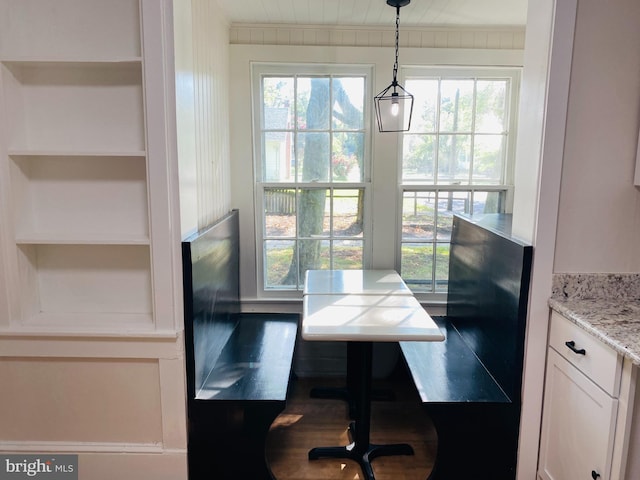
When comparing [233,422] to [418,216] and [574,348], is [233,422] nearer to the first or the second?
[574,348]

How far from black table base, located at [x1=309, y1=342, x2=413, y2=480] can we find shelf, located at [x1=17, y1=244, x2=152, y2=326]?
3.40ft

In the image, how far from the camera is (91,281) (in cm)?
192

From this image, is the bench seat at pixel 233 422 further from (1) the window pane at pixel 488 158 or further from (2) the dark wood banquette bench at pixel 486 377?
(1) the window pane at pixel 488 158

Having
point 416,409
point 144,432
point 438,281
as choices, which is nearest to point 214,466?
point 144,432

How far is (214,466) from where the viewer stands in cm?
188

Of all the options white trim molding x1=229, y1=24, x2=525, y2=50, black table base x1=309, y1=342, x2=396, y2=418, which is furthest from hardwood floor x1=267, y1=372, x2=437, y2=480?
white trim molding x1=229, y1=24, x2=525, y2=50

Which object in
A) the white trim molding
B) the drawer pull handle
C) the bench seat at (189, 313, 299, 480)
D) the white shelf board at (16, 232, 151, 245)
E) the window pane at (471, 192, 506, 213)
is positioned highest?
the white trim molding

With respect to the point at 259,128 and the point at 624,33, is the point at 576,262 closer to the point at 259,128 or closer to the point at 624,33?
the point at 624,33

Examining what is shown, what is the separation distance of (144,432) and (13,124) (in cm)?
143

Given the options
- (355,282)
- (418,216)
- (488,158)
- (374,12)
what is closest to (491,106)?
(488,158)

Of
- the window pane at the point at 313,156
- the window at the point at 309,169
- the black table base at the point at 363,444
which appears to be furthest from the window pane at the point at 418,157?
the black table base at the point at 363,444

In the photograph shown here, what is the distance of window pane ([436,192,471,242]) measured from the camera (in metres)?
2.88

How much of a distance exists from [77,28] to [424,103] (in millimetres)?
2011

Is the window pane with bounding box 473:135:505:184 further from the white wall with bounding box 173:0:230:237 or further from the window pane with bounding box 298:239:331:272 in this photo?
the white wall with bounding box 173:0:230:237
